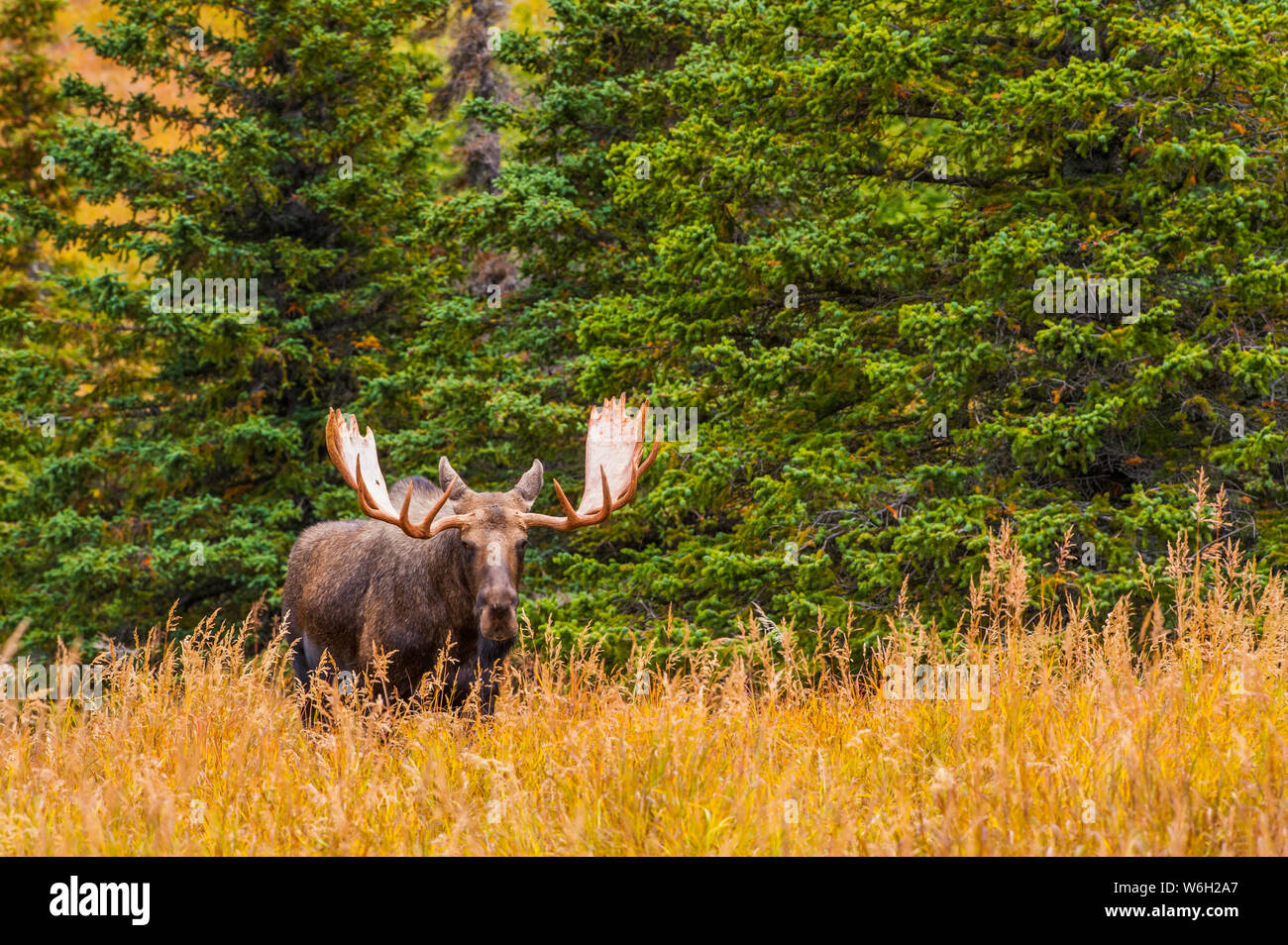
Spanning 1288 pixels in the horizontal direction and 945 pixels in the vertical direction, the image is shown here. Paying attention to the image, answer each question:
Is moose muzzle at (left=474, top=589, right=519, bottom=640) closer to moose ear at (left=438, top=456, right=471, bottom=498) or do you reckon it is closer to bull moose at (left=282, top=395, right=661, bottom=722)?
A: bull moose at (left=282, top=395, right=661, bottom=722)

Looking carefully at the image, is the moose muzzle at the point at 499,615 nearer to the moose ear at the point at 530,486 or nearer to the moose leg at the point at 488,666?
the moose leg at the point at 488,666

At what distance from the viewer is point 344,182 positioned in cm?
1575

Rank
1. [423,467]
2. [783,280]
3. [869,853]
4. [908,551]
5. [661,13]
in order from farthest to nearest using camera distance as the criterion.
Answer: [661,13] → [423,467] → [783,280] → [908,551] → [869,853]

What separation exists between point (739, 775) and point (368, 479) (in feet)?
13.3

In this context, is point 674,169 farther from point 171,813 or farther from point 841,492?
point 171,813

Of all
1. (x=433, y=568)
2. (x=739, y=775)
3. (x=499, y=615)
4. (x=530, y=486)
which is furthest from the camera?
(x=530, y=486)

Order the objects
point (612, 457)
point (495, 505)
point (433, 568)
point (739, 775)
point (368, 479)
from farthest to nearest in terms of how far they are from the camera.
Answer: point (612, 457) < point (368, 479) < point (433, 568) < point (495, 505) < point (739, 775)

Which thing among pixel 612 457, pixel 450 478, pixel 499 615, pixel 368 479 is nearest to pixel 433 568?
pixel 450 478

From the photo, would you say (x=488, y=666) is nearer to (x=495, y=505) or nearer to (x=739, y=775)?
(x=495, y=505)

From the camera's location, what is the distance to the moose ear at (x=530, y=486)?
22.9 ft

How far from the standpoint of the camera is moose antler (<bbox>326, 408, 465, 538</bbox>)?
21.3 feet

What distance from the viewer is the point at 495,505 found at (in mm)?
6664

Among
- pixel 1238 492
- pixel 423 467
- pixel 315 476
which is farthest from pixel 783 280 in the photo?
pixel 315 476

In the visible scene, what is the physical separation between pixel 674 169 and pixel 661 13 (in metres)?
4.79
